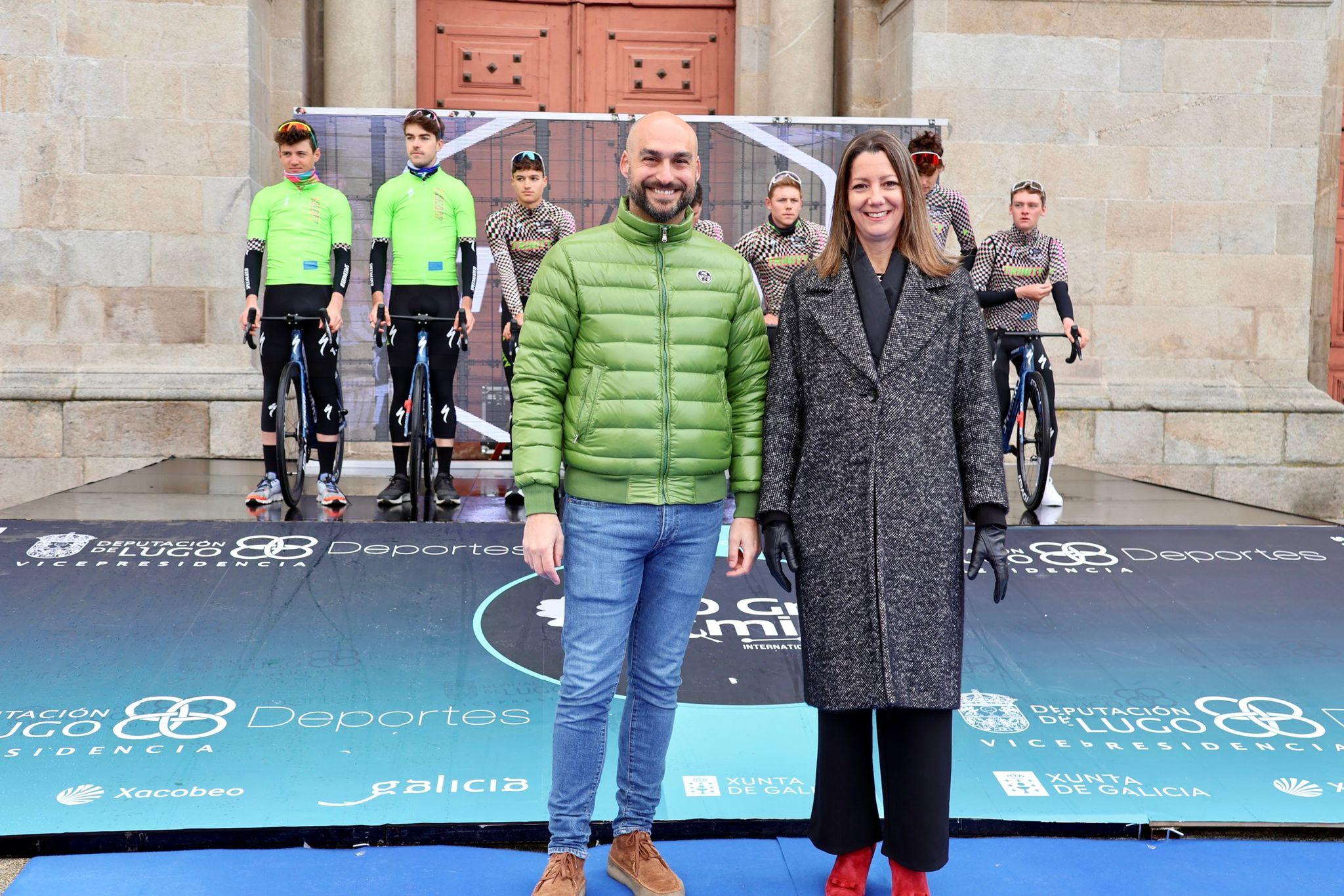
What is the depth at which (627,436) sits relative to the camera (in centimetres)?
275

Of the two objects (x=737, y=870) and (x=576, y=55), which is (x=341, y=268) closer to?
(x=737, y=870)

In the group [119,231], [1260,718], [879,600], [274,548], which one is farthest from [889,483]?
[119,231]

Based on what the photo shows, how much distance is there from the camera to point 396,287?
6355mm

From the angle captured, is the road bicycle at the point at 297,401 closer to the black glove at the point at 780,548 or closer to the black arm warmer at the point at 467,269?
the black arm warmer at the point at 467,269

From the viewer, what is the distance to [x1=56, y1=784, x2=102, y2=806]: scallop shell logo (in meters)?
3.18

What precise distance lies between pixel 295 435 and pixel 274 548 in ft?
6.27

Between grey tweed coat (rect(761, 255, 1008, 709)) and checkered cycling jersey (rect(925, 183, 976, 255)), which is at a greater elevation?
checkered cycling jersey (rect(925, 183, 976, 255))

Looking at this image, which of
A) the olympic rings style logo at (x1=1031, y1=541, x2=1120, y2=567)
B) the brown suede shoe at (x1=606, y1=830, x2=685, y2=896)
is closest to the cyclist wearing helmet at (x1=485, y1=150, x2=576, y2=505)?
the olympic rings style logo at (x1=1031, y1=541, x2=1120, y2=567)

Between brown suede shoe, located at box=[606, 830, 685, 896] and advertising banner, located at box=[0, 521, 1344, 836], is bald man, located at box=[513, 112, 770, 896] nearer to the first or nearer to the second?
brown suede shoe, located at box=[606, 830, 685, 896]

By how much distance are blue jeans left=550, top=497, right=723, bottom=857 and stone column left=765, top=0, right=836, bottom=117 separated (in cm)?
789

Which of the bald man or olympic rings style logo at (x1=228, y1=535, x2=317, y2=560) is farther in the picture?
olympic rings style logo at (x1=228, y1=535, x2=317, y2=560)

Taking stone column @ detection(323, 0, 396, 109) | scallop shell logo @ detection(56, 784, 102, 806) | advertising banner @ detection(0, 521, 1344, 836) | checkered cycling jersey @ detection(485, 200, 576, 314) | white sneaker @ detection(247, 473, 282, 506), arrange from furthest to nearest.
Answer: stone column @ detection(323, 0, 396, 109) < checkered cycling jersey @ detection(485, 200, 576, 314) < white sneaker @ detection(247, 473, 282, 506) < advertising banner @ detection(0, 521, 1344, 836) < scallop shell logo @ detection(56, 784, 102, 806)

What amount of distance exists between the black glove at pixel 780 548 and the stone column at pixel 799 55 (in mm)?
7926

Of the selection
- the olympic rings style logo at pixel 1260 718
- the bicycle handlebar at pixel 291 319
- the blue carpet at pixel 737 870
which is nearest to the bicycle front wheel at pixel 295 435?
the bicycle handlebar at pixel 291 319
